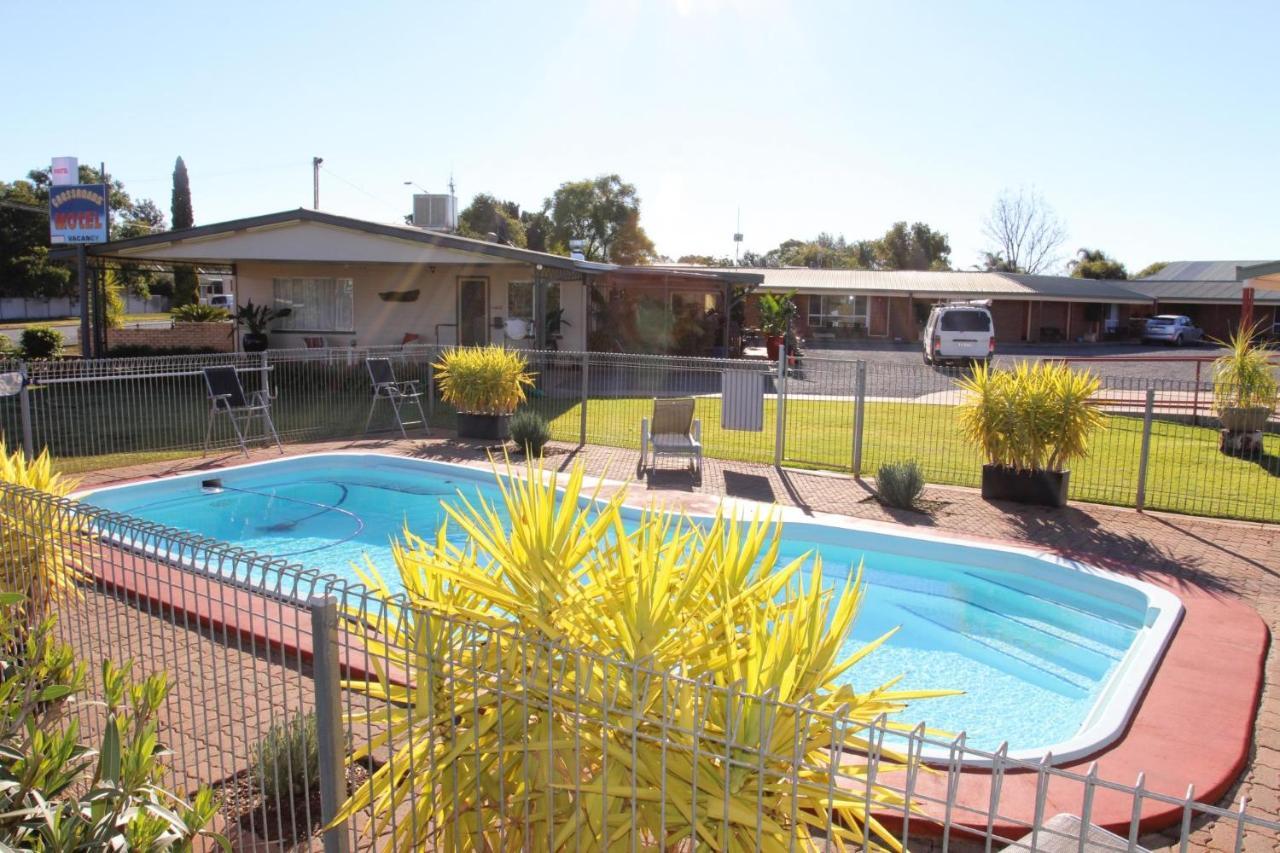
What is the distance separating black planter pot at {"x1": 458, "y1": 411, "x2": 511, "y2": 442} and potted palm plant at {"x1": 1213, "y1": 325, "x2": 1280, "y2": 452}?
11.2 metres

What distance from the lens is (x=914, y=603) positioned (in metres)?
9.02

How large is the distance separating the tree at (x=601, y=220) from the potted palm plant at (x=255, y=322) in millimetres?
36421

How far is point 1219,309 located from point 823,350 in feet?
75.8

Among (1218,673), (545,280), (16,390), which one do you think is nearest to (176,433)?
(16,390)

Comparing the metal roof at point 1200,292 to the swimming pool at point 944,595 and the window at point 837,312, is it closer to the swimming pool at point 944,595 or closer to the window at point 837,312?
the window at point 837,312

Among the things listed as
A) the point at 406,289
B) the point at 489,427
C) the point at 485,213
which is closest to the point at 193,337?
the point at 406,289

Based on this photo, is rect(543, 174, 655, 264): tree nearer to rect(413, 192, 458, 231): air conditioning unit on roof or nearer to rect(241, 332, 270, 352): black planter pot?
rect(413, 192, 458, 231): air conditioning unit on roof

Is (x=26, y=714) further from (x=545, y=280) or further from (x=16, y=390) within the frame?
(x=545, y=280)

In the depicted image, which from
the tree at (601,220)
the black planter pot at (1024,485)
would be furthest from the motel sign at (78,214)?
the tree at (601,220)

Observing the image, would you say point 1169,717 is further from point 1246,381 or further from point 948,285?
point 948,285

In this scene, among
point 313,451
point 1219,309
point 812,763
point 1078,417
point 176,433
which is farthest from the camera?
point 1219,309

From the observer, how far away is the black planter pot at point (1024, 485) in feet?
35.2

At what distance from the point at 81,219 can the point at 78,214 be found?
154 mm

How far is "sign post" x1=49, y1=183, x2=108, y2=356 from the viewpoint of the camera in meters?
20.0
